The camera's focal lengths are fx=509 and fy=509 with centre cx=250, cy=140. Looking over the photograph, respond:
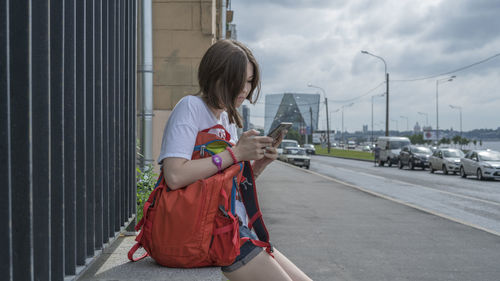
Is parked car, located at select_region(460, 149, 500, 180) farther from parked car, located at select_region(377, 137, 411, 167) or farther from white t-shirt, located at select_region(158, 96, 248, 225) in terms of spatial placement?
white t-shirt, located at select_region(158, 96, 248, 225)

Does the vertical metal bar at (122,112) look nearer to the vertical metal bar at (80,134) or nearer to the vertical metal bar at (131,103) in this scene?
the vertical metal bar at (131,103)

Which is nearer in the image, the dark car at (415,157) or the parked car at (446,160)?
the parked car at (446,160)

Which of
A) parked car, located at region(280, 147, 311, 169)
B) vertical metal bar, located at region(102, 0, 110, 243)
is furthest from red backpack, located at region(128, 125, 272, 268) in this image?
parked car, located at region(280, 147, 311, 169)

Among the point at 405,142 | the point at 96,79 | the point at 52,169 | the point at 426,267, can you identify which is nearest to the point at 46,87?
the point at 52,169

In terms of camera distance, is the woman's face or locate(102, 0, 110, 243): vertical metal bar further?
locate(102, 0, 110, 243): vertical metal bar

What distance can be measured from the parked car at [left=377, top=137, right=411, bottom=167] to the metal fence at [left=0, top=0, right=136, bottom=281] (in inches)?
1331

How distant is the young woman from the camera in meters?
1.99

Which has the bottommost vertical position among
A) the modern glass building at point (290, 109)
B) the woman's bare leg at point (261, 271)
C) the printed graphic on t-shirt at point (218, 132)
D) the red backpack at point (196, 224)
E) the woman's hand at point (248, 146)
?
the woman's bare leg at point (261, 271)

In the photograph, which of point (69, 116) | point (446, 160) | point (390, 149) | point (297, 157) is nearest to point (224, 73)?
point (69, 116)

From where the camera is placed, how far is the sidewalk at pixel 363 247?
Answer: 109 inches

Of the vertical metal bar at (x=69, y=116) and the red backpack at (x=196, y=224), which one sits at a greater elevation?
the vertical metal bar at (x=69, y=116)

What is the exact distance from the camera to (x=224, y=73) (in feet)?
7.08

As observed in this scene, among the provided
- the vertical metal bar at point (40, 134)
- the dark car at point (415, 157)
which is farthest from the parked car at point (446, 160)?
the vertical metal bar at point (40, 134)

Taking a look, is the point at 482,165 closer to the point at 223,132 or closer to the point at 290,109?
the point at 223,132
